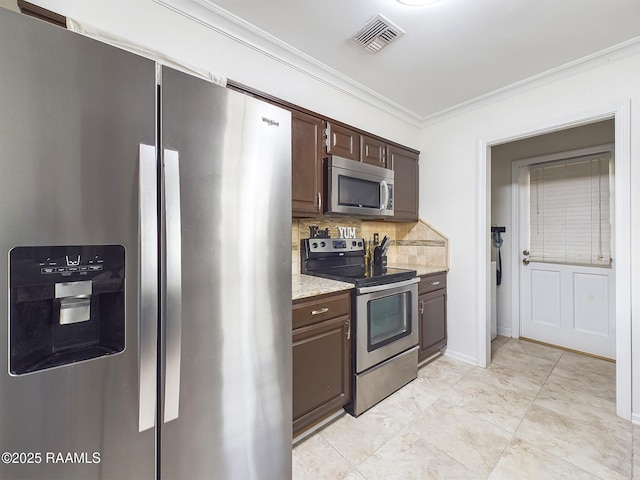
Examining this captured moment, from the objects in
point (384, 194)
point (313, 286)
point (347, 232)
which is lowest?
point (313, 286)

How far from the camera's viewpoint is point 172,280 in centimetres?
85

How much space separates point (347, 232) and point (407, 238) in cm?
94

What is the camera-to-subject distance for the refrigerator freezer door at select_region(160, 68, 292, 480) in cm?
90

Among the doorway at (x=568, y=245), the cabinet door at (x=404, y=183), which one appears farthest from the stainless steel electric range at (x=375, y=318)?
the doorway at (x=568, y=245)

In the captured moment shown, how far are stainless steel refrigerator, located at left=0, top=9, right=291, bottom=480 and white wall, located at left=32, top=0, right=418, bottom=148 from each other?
48 centimetres

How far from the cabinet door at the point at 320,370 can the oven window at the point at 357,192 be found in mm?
915

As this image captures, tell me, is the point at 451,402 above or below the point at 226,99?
below

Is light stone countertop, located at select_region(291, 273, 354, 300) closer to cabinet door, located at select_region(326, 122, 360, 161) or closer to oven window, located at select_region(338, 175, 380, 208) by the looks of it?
oven window, located at select_region(338, 175, 380, 208)

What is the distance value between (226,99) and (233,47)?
1.16m

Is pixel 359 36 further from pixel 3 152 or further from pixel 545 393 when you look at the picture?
pixel 545 393

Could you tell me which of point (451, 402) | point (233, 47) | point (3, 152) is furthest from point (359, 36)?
point (451, 402)

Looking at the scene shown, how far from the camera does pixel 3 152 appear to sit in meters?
0.63

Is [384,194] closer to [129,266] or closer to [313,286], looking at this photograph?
[313,286]

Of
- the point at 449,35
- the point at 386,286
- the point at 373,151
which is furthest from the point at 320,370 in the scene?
the point at 449,35
